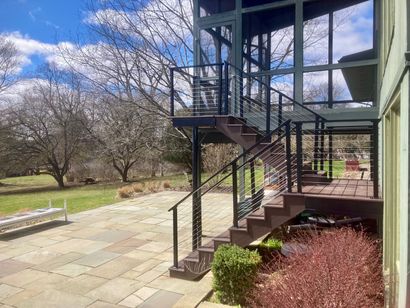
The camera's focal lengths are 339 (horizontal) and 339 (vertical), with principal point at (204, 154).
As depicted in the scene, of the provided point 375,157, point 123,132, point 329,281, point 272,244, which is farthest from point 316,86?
point 123,132

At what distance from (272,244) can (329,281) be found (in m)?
3.08

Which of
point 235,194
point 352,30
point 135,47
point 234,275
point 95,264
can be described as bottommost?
point 95,264

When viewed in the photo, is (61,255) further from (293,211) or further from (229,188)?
(229,188)

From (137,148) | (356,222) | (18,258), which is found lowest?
(18,258)

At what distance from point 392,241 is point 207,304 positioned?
209 centimetres

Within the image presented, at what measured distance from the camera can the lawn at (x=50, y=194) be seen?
11.7 m

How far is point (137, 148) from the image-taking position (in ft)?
68.1

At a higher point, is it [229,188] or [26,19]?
[26,19]

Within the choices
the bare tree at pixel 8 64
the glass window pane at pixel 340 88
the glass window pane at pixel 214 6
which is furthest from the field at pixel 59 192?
the bare tree at pixel 8 64

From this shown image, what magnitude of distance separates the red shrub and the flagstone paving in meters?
1.22

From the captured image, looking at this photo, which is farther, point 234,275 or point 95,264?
point 95,264

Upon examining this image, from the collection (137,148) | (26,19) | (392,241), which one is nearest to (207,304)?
(392,241)

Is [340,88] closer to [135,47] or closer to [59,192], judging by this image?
[135,47]

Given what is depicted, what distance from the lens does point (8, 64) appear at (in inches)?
923
